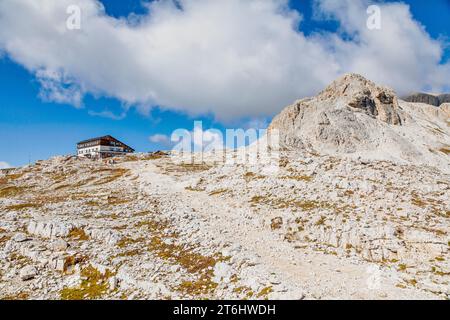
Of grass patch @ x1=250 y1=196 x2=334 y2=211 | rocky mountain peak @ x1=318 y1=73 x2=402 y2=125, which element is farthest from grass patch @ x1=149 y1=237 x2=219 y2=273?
rocky mountain peak @ x1=318 y1=73 x2=402 y2=125

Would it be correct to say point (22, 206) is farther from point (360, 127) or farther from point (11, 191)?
point (360, 127)

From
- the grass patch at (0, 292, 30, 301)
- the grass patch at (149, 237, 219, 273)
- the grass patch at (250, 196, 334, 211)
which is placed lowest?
the grass patch at (0, 292, 30, 301)

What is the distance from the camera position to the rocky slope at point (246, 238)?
19.0 metres

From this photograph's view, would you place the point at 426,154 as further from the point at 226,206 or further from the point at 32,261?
the point at 32,261

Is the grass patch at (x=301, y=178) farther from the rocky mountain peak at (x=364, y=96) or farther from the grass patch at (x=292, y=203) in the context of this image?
the rocky mountain peak at (x=364, y=96)

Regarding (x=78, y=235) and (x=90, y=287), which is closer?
(x=90, y=287)

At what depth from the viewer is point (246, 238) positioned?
26.6 m

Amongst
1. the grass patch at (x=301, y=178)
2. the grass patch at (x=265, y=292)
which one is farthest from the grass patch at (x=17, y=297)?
the grass patch at (x=301, y=178)

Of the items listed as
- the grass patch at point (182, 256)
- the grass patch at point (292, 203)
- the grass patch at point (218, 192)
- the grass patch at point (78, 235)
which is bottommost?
the grass patch at point (182, 256)

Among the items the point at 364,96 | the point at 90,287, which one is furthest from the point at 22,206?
the point at 364,96

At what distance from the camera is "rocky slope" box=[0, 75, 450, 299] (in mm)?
19016

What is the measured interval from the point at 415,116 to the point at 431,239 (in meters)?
148

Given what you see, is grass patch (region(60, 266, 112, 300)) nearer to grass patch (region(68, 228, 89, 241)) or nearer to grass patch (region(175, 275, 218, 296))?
grass patch (region(175, 275, 218, 296))
